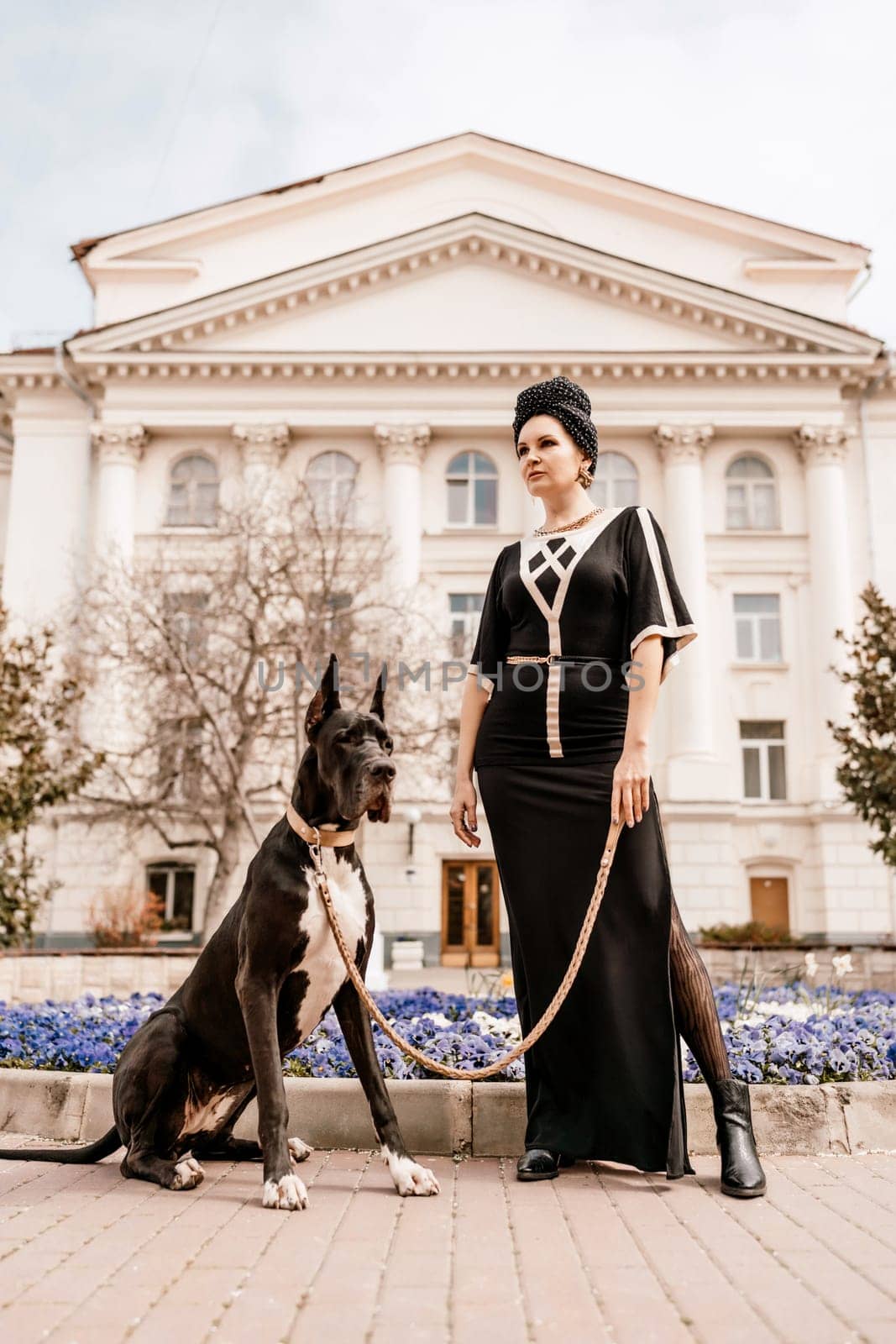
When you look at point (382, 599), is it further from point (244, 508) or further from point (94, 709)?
point (94, 709)

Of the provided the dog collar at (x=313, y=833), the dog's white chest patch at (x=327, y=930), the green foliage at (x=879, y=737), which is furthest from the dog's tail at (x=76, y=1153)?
the green foliage at (x=879, y=737)

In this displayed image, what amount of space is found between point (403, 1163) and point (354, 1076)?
4.17 feet

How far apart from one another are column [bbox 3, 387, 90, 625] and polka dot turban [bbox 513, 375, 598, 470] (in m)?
28.2

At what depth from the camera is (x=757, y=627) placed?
105ft

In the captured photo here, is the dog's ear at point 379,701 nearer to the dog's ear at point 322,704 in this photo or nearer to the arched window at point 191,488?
the dog's ear at point 322,704

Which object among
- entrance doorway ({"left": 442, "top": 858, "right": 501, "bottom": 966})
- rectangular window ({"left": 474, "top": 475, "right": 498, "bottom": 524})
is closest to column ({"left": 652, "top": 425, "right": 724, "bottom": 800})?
rectangular window ({"left": 474, "top": 475, "right": 498, "bottom": 524})

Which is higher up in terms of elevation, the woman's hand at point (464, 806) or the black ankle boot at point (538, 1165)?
the woman's hand at point (464, 806)

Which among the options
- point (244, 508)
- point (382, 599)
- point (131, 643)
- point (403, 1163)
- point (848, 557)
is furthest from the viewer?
point (848, 557)

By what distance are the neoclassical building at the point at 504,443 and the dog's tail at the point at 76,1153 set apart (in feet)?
82.8

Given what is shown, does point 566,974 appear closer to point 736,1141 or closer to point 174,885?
point 736,1141

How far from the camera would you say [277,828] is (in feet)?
15.3

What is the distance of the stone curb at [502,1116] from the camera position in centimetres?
523

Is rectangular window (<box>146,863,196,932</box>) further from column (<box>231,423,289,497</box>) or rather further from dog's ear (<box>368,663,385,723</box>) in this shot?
dog's ear (<box>368,663,385,723</box>)

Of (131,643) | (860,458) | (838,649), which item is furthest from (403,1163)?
(860,458)
